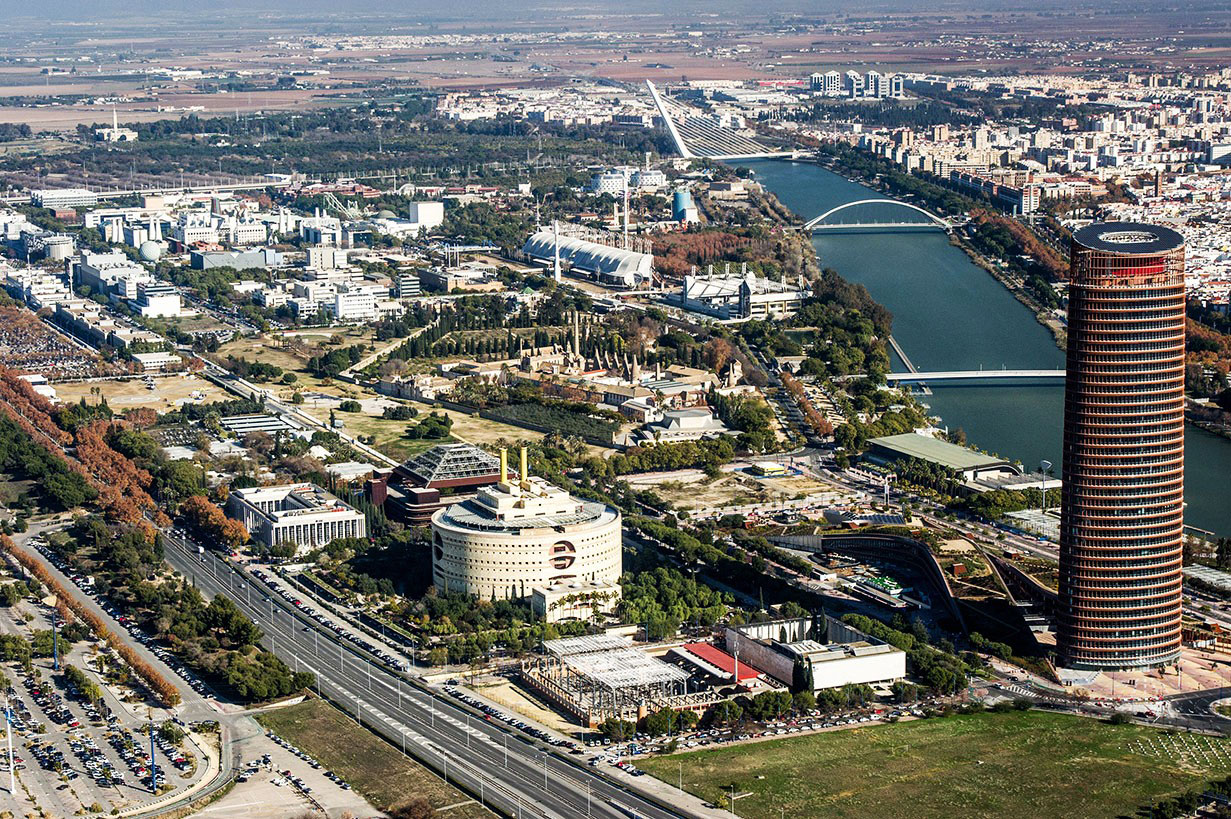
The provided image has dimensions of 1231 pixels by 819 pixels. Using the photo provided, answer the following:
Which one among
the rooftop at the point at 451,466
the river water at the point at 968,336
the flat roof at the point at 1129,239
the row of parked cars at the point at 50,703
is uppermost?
the flat roof at the point at 1129,239

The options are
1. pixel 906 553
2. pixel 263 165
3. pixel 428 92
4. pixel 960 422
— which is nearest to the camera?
pixel 906 553

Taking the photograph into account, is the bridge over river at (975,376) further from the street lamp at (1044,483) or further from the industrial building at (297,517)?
the industrial building at (297,517)

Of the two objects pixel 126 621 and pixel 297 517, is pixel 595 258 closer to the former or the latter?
pixel 297 517

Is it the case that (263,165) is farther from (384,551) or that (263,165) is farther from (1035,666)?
(1035,666)

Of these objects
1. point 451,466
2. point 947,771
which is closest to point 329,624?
point 451,466

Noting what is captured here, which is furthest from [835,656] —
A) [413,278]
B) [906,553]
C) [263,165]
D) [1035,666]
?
[263,165]

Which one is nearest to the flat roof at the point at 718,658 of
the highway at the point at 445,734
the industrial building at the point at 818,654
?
the industrial building at the point at 818,654
